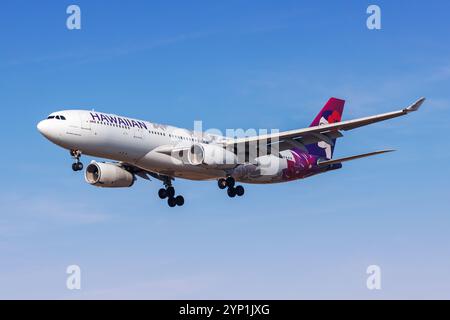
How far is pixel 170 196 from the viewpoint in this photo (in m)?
62.4

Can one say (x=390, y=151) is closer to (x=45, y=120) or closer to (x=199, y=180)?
(x=199, y=180)

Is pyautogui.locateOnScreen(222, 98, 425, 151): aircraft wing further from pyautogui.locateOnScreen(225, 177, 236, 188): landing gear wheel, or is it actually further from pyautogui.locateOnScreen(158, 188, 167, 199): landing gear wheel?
pyautogui.locateOnScreen(158, 188, 167, 199): landing gear wheel

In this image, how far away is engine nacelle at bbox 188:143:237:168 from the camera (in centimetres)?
5544

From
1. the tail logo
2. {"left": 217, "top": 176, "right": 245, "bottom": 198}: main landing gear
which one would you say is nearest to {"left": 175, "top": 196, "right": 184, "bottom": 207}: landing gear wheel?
{"left": 217, "top": 176, "right": 245, "bottom": 198}: main landing gear

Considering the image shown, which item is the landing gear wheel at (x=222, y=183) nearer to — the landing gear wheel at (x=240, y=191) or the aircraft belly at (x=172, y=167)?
the aircraft belly at (x=172, y=167)

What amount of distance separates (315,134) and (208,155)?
6.74m

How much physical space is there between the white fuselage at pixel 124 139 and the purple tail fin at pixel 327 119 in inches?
397

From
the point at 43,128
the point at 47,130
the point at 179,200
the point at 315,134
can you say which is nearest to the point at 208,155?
the point at 315,134

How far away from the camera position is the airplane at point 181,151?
2079 inches

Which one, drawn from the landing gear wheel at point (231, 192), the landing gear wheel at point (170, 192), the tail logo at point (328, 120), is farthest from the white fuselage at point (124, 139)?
the tail logo at point (328, 120)

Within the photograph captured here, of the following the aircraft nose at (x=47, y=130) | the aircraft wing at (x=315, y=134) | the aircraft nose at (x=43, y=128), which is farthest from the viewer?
the aircraft nose at (x=43, y=128)

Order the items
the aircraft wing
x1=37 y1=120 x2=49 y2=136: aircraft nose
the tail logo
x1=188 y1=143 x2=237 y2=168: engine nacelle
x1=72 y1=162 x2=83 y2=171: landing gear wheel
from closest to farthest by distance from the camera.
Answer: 1. the aircraft wing
2. x1=37 y1=120 x2=49 y2=136: aircraft nose
3. x1=72 y1=162 x2=83 y2=171: landing gear wheel
4. x1=188 y1=143 x2=237 y2=168: engine nacelle
5. the tail logo

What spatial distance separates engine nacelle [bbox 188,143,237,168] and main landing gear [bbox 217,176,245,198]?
2.30 m

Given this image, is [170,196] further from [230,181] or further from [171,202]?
[230,181]
